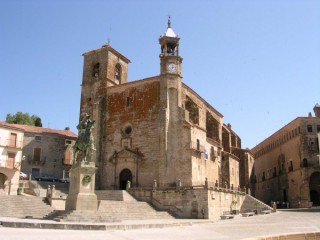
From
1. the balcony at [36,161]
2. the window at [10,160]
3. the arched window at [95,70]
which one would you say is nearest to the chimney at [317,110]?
the arched window at [95,70]

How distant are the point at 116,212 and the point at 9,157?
51.8ft

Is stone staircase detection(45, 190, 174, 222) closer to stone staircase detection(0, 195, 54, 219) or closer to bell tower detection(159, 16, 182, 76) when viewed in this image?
stone staircase detection(0, 195, 54, 219)

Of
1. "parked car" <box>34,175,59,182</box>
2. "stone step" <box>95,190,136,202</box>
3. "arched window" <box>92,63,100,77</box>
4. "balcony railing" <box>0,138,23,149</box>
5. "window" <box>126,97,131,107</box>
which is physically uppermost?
"arched window" <box>92,63,100,77</box>

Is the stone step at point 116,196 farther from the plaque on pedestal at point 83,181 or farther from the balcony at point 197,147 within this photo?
the plaque on pedestal at point 83,181

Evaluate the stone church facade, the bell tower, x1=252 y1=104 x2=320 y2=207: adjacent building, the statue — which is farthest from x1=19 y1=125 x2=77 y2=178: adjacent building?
x1=252 y1=104 x2=320 y2=207: adjacent building

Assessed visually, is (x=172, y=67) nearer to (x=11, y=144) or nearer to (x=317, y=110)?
(x=11, y=144)

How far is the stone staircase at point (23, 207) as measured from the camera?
72.5 ft

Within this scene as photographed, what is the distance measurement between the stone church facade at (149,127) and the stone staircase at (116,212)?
170 inches

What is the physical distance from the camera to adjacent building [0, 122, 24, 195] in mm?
33844

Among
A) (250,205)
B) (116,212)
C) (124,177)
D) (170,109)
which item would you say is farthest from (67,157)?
(250,205)

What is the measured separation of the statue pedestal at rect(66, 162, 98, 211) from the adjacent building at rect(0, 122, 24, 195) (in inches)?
629

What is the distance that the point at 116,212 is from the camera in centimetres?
2400

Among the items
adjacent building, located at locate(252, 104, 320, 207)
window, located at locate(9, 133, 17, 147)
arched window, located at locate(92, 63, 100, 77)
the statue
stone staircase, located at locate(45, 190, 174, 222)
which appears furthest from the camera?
adjacent building, located at locate(252, 104, 320, 207)

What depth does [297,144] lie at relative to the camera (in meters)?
45.7
